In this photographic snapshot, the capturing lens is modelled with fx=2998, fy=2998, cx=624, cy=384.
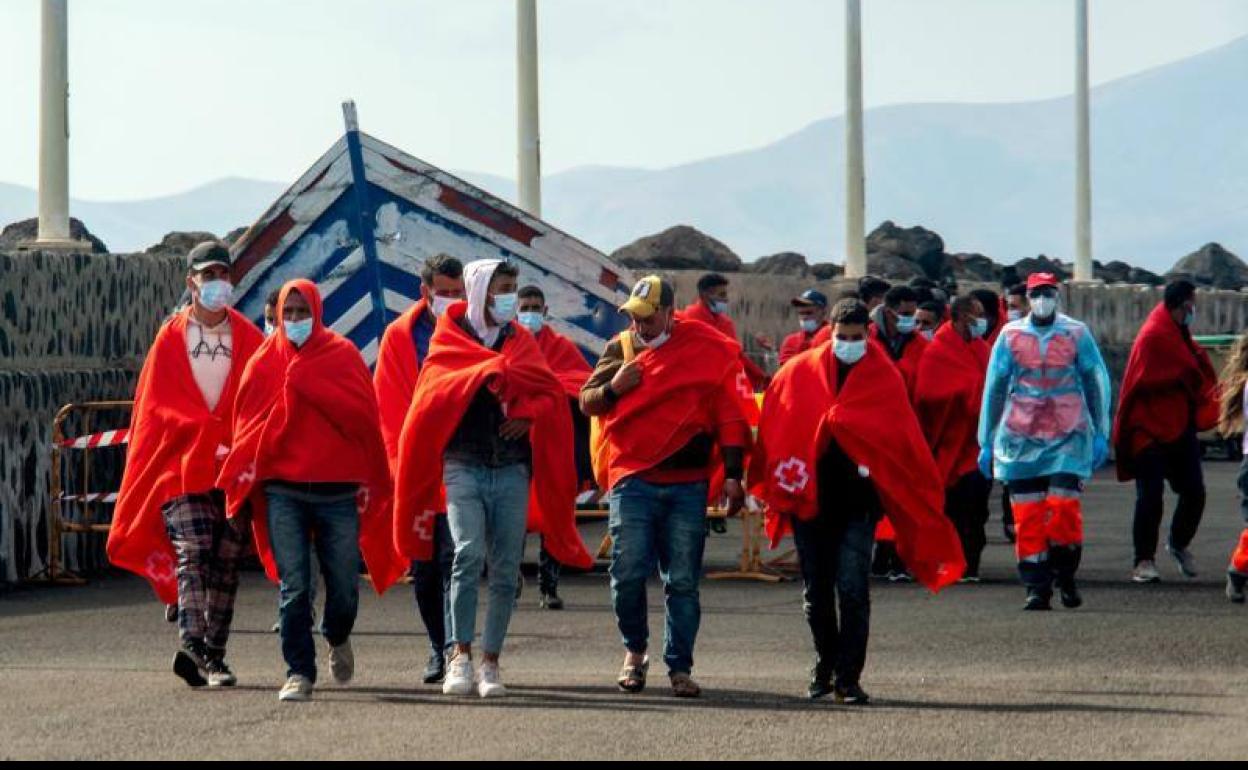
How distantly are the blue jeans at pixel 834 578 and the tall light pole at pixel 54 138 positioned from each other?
10.9 meters

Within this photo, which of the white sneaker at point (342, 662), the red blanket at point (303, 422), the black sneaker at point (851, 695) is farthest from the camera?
the white sneaker at point (342, 662)

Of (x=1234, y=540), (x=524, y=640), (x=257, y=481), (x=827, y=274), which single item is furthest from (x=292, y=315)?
(x=827, y=274)

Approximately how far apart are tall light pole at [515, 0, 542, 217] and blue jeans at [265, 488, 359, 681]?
15658 mm

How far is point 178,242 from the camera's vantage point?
3878cm

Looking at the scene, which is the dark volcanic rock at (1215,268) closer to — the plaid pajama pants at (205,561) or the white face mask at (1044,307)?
the white face mask at (1044,307)

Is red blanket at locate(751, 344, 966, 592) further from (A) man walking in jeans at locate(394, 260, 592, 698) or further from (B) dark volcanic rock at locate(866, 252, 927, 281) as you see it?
(B) dark volcanic rock at locate(866, 252, 927, 281)

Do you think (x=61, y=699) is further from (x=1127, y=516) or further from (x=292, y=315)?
(x=1127, y=516)

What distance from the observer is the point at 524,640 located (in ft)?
48.7

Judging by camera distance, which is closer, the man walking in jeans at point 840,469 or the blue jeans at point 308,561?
the blue jeans at point 308,561

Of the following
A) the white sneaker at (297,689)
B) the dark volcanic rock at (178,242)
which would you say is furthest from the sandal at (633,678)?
the dark volcanic rock at (178,242)

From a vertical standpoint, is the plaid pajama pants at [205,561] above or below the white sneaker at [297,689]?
above

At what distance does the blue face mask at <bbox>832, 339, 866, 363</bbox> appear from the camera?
12.4 meters

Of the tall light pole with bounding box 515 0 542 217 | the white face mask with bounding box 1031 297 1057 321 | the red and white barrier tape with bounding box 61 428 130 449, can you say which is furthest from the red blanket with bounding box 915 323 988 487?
the tall light pole with bounding box 515 0 542 217

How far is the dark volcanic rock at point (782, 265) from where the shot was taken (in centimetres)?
4891
